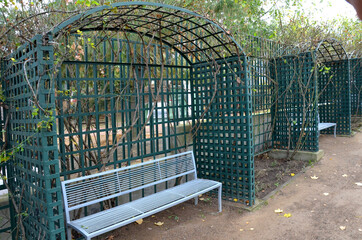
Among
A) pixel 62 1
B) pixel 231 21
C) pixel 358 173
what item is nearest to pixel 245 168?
pixel 358 173

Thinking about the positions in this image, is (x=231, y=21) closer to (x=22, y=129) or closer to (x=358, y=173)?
(x=358, y=173)

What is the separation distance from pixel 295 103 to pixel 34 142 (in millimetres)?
5993

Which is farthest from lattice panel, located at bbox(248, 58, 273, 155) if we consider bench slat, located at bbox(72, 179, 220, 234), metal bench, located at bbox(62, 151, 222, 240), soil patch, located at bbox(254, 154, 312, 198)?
bench slat, located at bbox(72, 179, 220, 234)

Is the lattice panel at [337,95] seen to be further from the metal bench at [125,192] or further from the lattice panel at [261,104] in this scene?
the metal bench at [125,192]

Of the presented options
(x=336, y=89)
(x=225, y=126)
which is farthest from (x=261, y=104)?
(x=336, y=89)

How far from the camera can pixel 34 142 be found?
287cm

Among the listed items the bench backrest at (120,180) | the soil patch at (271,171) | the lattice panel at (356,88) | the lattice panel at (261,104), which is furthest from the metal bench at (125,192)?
the lattice panel at (356,88)

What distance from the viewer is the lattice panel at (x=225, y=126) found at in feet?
14.9

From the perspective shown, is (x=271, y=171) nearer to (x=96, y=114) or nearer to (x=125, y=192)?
(x=125, y=192)

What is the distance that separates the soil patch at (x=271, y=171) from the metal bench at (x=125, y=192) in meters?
1.30

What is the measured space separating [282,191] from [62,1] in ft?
15.9

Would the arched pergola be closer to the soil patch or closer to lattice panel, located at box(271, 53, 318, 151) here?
the soil patch

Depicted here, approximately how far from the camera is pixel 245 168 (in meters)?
4.62

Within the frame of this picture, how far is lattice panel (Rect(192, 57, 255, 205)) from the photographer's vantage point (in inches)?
179
